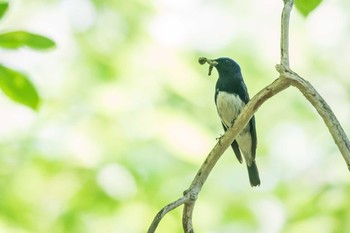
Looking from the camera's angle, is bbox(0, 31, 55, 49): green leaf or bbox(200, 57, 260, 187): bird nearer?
bbox(0, 31, 55, 49): green leaf

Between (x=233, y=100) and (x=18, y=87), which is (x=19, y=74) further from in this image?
(x=233, y=100)

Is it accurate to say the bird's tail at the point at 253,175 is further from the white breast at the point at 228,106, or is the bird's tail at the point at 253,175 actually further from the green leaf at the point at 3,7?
the green leaf at the point at 3,7

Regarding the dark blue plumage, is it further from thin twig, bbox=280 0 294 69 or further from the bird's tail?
thin twig, bbox=280 0 294 69

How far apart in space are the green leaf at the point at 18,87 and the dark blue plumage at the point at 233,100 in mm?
2717

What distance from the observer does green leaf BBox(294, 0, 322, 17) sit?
1397mm

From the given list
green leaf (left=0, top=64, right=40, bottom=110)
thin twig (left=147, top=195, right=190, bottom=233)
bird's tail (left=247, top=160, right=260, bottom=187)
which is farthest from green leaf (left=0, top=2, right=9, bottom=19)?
bird's tail (left=247, top=160, right=260, bottom=187)

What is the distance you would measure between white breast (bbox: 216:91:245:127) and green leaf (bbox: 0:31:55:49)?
2.71 meters

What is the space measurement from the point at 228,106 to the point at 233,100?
0.07 metres

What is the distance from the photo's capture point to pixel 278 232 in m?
3.72

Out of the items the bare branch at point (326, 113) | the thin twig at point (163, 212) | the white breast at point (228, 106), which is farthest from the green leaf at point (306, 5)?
the white breast at point (228, 106)

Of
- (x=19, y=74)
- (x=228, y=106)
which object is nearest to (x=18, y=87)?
(x=19, y=74)

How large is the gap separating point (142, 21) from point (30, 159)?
211cm

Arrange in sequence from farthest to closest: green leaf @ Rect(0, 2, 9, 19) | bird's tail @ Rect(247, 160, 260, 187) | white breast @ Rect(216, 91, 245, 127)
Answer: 1. bird's tail @ Rect(247, 160, 260, 187)
2. white breast @ Rect(216, 91, 245, 127)
3. green leaf @ Rect(0, 2, 9, 19)

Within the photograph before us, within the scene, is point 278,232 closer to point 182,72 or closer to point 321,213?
point 321,213
